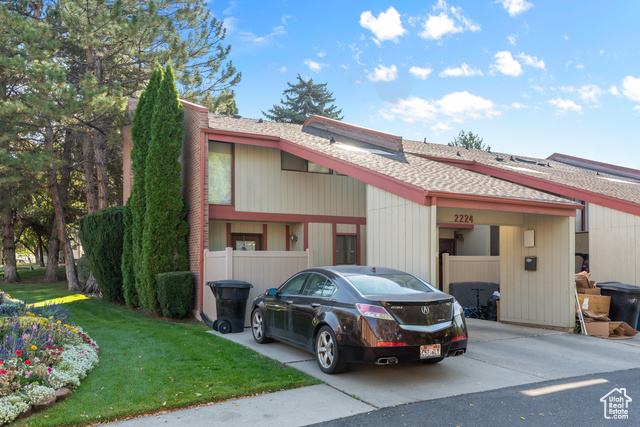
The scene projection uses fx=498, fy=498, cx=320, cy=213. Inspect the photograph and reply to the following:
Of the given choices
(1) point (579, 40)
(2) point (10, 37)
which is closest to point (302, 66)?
(2) point (10, 37)

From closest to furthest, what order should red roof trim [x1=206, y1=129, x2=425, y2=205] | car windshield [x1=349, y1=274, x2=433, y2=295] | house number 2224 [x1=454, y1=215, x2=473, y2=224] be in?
car windshield [x1=349, y1=274, x2=433, y2=295] < red roof trim [x1=206, y1=129, x2=425, y2=205] < house number 2224 [x1=454, y1=215, x2=473, y2=224]

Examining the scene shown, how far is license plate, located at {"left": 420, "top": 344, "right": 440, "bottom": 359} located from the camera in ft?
20.6

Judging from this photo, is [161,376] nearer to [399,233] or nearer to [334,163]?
[399,233]

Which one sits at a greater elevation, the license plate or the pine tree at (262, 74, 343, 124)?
the pine tree at (262, 74, 343, 124)

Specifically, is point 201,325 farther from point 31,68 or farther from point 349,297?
point 31,68

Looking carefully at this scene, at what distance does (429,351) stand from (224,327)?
18.1ft

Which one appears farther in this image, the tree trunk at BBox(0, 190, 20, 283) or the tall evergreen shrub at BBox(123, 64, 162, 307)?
the tree trunk at BBox(0, 190, 20, 283)

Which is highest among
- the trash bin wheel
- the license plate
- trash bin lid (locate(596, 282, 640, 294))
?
trash bin lid (locate(596, 282, 640, 294))

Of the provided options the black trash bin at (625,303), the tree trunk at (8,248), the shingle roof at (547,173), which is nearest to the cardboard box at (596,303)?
the black trash bin at (625,303)

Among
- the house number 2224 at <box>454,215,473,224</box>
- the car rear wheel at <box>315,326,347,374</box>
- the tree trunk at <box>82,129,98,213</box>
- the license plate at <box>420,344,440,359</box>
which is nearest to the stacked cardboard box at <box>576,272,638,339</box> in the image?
the house number 2224 at <box>454,215,473,224</box>

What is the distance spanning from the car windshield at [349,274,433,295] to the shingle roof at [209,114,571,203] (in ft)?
7.00

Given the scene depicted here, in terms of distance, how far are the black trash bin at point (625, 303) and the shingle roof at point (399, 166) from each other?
7.16ft

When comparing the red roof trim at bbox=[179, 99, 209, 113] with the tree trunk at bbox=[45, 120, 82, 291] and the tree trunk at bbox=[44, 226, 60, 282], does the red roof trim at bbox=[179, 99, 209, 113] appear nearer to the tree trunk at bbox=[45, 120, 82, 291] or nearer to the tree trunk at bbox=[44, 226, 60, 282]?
the tree trunk at bbox=[45, 120, 82, 291]

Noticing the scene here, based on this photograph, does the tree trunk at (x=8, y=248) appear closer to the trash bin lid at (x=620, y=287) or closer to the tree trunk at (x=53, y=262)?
the tree trunk at (x=53, y=262)
